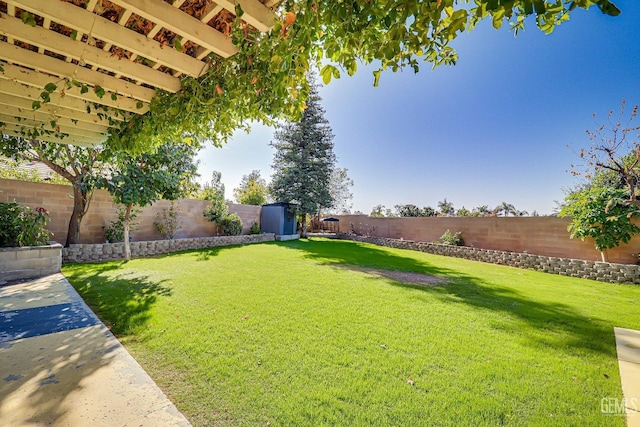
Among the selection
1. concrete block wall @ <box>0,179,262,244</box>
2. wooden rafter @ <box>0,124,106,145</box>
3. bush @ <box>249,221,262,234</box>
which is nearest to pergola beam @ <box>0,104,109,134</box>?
wooden rafter @ <box>0,124,106,145</box>

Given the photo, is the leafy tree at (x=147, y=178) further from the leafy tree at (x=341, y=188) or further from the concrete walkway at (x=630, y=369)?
the leafy tree at (x=341, y=188)

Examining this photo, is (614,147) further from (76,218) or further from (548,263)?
(76,218)

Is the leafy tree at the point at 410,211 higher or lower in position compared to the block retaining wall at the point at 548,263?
higher

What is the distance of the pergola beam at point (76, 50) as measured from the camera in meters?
2.06

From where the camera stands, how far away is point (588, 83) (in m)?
7.75

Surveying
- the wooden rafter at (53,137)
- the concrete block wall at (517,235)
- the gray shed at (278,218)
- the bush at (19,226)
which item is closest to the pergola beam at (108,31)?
the wooden rafter at (53,137)

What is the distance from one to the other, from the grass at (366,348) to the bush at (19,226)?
55.9 inches

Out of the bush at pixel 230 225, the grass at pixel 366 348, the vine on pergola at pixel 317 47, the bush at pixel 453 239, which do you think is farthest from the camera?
the bush at pixel 230 225

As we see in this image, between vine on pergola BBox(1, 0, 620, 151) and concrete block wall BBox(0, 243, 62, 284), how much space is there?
3.95 metres

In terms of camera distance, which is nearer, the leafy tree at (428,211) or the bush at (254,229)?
the bush at (254,229)

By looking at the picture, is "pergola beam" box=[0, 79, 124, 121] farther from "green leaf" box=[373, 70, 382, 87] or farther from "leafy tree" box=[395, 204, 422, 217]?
"leafy tree" box=[395, 204, 422, 217]

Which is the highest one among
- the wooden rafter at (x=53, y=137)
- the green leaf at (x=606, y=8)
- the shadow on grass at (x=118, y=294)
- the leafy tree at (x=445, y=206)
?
the leafy tree at (x=445, y=206)

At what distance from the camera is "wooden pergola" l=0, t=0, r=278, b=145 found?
1.88 m

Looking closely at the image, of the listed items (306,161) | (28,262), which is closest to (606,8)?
(28,262)
